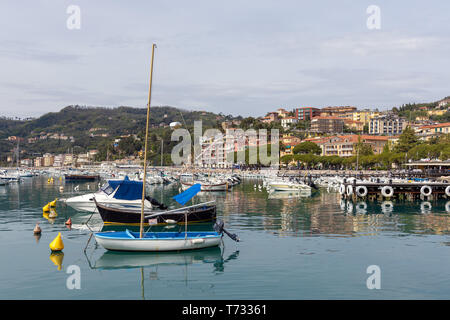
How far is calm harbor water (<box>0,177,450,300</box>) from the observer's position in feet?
59.6

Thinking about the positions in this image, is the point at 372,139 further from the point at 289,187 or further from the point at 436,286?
the point at 436,286

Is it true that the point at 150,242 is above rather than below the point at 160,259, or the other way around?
above

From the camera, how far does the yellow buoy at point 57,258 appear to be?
73.3ft

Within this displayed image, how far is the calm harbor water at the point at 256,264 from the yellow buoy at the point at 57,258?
0.11 m

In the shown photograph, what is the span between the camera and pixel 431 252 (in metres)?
25.1

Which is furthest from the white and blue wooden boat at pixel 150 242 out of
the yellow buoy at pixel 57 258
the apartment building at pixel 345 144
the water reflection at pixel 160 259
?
the apartment building at pixel 345 144

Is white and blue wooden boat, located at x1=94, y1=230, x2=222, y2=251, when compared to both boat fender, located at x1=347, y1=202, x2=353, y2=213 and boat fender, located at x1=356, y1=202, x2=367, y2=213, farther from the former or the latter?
boat fender, located at x1=356, y1=202, x2=367, y2=213

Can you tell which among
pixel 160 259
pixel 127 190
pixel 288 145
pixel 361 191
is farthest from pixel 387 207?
pixel 288 145

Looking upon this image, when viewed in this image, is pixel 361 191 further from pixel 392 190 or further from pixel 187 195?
pixel 187 195

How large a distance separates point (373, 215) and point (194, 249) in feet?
80.2

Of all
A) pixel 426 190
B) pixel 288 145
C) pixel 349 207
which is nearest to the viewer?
pixel 349 207

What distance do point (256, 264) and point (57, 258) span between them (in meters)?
10.8

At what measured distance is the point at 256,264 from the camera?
2233cm

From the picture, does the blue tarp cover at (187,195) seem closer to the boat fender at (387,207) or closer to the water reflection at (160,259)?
the water reflection at (160,259)
